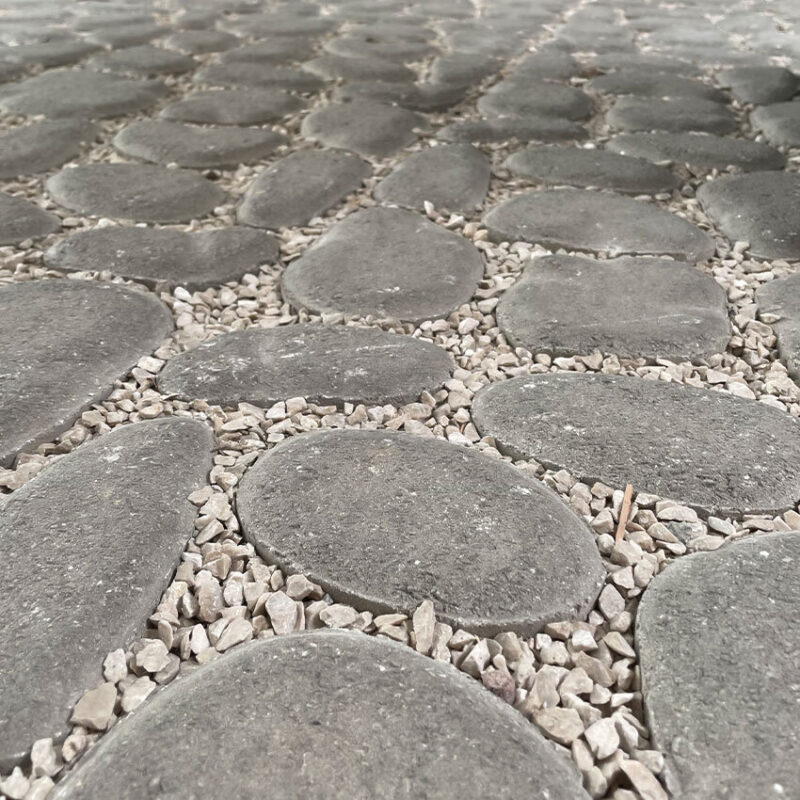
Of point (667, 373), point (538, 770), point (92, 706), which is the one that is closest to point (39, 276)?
point (92, 706)

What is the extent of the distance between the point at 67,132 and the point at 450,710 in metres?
2.06

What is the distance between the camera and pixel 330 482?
3.58ft

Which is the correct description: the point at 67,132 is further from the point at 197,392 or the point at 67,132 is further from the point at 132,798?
the point at 132,798

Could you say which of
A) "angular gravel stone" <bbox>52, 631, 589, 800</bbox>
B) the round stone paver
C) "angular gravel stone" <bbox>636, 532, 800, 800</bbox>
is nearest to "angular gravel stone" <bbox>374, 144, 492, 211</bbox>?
the round stone paver

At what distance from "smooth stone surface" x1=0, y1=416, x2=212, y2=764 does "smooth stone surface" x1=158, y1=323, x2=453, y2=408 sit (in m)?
0.13

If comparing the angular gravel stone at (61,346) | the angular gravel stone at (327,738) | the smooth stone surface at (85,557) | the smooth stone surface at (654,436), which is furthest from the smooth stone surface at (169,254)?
the angular gravel stone at (327,738)

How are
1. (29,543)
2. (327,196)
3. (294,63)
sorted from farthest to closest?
(294,63)
(327,196)
(29,543)

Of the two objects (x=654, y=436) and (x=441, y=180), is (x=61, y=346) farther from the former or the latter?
(x=441, y=180)

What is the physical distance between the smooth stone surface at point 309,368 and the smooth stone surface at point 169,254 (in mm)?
284

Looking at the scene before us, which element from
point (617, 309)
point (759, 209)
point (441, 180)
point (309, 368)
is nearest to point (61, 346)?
point (309, 368)

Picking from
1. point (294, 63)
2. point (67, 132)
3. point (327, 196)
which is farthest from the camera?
point (294, 63)

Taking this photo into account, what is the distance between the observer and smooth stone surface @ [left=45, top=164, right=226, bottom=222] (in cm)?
192

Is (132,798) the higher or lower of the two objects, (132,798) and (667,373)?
the higher

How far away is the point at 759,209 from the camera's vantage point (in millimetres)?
1956
